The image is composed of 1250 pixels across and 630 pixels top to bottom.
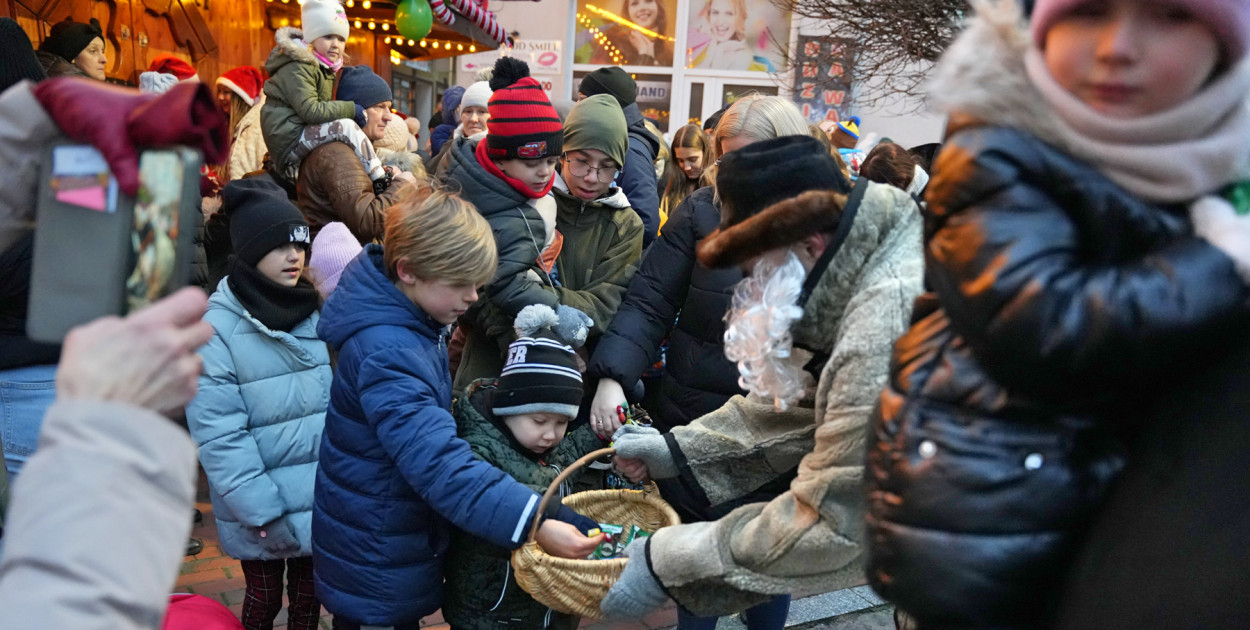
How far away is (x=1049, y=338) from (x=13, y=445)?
9.39 feet

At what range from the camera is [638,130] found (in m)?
5.16

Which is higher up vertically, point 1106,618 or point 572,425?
point 1106,618

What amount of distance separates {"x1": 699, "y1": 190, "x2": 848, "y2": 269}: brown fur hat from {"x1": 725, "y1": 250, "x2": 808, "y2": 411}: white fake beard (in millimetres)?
78

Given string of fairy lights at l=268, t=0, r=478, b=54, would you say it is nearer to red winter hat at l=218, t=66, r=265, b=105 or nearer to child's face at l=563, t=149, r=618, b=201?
red winter hat at l=218, t=66, r=265, b=105

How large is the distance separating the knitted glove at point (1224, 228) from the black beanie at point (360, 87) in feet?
15.2

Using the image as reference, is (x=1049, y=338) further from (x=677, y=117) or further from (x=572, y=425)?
(x=677, y=117)

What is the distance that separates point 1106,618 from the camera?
108 cm

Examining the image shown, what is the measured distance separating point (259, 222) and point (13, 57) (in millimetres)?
946

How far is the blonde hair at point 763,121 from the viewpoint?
3.28m

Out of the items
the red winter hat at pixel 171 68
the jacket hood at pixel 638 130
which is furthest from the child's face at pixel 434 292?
the red winter hat at pixel 171 68

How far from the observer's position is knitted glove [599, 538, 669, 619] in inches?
81.8

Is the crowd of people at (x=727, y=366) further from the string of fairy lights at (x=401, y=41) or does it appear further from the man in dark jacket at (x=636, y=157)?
the string of fairy lights at (x=401, y=41)

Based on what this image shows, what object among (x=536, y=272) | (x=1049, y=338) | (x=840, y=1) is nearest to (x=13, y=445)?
(x=536, y=272)

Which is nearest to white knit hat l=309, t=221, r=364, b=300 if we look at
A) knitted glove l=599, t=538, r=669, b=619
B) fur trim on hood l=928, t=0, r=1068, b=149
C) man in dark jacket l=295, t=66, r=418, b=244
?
man in dark jacket l=295, t=66, r=418, b=244
